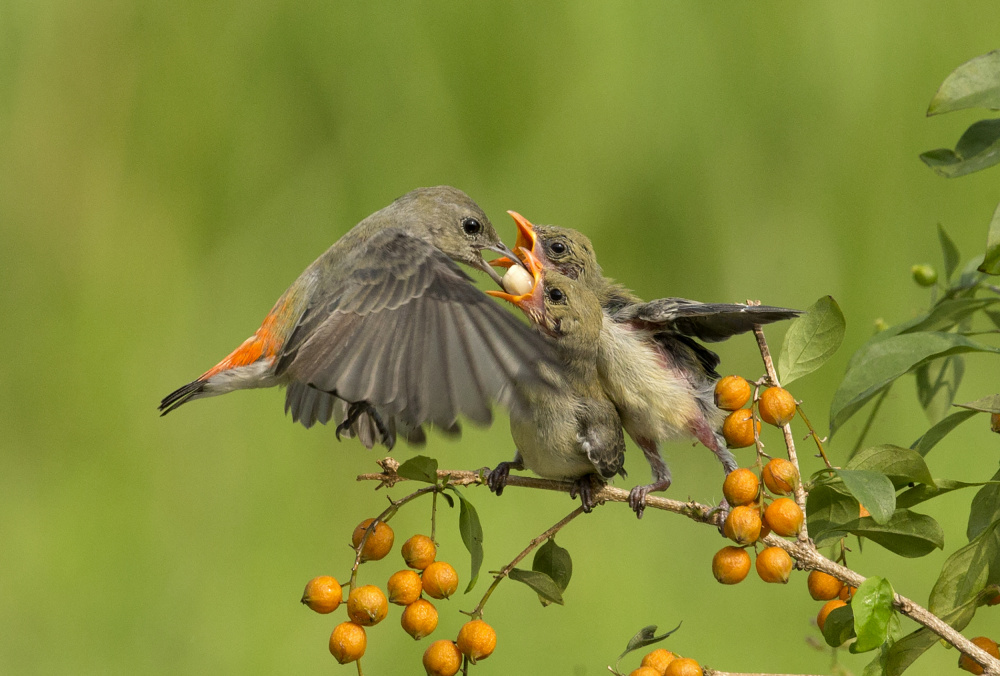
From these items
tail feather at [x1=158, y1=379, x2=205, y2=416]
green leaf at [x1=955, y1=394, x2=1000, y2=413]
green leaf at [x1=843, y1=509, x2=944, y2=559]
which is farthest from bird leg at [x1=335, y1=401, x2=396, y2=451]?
green leaf at [x1=955, y1=394, x2=1000, y2=413]

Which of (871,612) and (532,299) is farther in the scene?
(532,299)

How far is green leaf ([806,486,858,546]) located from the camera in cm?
117

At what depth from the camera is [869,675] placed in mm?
1007

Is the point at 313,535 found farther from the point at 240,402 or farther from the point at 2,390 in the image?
the point at 2,390

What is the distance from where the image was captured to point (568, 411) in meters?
1.45

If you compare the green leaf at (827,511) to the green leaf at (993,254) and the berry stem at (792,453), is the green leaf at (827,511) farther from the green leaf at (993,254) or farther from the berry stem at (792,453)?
the green leaf at (993,254)

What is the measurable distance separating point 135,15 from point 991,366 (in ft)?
10.1

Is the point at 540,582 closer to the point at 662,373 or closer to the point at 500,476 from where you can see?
the point at 500,476

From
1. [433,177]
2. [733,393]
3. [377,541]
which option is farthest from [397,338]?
[433,177]

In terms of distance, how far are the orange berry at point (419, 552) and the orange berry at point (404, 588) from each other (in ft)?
0.06

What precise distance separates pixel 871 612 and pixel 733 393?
30 centimetres

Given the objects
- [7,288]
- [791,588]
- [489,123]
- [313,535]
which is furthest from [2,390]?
[791,588]

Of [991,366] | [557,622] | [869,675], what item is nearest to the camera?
[869,675]

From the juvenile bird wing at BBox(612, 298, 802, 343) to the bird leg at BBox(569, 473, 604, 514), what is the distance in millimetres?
267
